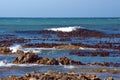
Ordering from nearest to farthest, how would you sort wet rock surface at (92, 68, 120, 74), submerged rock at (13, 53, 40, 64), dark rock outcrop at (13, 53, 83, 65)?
wet rock surface at (92, 68, 120, 74) < dark rock outcrop at (13, 53, 83, 65) < submerged rock at (13, 53, 40, 64)

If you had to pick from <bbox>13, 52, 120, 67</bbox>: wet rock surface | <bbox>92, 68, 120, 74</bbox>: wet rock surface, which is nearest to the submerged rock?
<bbox>13, 52, 120, 67</bbox>: wet rock surface

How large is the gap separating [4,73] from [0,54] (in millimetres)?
9533

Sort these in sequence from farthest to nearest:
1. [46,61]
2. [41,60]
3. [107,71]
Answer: [41,60]
[46,61]
[107,71]

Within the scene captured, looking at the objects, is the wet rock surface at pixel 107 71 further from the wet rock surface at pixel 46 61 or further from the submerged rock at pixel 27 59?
the submerged rock at pixel 27 59

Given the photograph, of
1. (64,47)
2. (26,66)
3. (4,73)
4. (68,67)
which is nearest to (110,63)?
(68,67)

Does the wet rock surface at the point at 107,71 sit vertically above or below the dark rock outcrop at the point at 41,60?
above

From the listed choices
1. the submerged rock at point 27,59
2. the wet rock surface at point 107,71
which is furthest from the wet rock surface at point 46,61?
the wet rock surface at point 107,71

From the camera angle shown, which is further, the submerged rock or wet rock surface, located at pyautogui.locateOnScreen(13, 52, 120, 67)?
the submerged rock

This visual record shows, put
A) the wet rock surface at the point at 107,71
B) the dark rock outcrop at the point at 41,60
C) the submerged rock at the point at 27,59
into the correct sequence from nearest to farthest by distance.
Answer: the wet rock surface at the point at 107,71
the dark rock outcrop at the point at 41,60
the submerged rock at the point at 27,59

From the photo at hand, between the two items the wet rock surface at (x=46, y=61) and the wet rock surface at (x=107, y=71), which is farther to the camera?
the wet rock surface at (x=46, y=61)

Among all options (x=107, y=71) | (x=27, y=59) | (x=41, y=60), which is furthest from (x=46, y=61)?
(x=107, y=71)

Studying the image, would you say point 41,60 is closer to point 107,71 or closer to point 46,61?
point 46,61

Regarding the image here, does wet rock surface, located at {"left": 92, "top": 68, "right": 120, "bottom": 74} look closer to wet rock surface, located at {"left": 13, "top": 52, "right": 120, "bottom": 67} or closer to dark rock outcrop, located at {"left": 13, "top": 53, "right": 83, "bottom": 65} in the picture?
wet rock surface, located at {"left": 13, "top": 52, "right": 120, "bottom": 67}

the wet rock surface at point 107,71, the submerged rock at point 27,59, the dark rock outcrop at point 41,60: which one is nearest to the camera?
the wet rock surface at point 107,71
